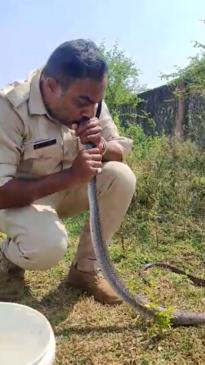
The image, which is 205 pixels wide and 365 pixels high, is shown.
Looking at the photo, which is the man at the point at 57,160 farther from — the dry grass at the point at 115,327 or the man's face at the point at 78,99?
the dry grass at the point at 115,327

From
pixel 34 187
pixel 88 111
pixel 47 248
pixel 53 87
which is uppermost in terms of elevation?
pixel 53 87

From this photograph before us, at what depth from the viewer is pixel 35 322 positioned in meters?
1.42

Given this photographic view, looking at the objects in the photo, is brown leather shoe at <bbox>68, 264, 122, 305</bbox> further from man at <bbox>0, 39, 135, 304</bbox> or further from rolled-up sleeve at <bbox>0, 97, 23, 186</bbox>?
rolled-up sleeve at <bbox>0, 97, 23, 186</bbox>

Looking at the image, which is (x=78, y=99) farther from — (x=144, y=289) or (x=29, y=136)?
(x=144, y=289)

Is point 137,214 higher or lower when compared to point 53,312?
lower

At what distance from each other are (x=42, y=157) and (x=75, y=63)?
57 cm

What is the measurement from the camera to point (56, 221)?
105 inches

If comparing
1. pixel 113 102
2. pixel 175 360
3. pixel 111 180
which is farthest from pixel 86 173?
pixel 113 102

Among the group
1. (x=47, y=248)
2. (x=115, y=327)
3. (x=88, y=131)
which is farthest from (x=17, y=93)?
(x=115, y=327)

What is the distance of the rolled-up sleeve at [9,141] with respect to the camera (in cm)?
253

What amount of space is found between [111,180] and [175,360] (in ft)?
3.54

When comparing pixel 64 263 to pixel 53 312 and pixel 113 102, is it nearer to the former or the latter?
pixel 53 312

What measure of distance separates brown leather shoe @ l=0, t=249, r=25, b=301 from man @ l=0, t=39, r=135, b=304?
2 cm

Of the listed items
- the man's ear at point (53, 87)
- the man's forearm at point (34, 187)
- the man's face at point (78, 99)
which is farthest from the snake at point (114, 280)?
the man's ear at point (53, 87)
